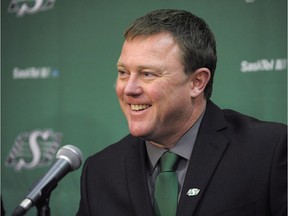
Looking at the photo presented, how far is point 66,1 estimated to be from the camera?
2811mm

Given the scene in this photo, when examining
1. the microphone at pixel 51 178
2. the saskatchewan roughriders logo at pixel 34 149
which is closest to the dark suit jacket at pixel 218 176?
the microphone at pixel 51 178

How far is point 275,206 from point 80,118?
4.73 feet

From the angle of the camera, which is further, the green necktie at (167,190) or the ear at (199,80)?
the ear at (199,80)

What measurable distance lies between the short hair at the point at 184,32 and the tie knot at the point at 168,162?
276mm

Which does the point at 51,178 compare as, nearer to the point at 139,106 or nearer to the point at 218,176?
the point at 139,106

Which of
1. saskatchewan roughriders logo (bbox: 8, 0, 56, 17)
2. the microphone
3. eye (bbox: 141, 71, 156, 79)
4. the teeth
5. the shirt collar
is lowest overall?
the shirt collar

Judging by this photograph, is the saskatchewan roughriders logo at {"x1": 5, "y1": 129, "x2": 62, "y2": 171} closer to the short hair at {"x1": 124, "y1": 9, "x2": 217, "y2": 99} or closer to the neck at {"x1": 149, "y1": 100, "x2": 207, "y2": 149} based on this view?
the neck at {"x1": 149, "y1": 100, "x2": 207, "y2": 149}

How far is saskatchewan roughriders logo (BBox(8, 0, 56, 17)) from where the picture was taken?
286 centimetres

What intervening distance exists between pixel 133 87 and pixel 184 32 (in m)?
0.26

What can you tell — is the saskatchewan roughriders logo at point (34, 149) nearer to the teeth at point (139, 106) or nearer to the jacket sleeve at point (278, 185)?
the teeth at point (139, 106)

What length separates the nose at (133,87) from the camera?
5.12 ft

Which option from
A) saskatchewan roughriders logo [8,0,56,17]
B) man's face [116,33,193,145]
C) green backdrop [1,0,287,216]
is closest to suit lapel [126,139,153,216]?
man's face [116,33,193,145]

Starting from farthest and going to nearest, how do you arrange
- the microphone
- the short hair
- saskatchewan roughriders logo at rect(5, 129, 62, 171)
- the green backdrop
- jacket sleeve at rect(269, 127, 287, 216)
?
saskatchewan roughriders logo at rect(5, 129, 62, 171), the green backdrop, the short hair, jacket sleeve at rect(269, 127, 287, 216), the microphone

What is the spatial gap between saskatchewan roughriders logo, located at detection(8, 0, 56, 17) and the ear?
1.43 m
